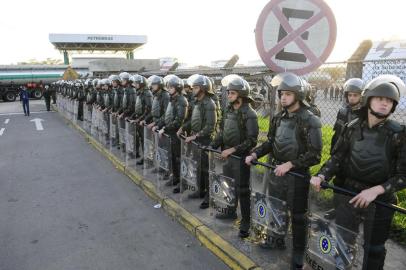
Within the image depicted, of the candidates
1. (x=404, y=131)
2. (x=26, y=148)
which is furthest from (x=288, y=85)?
(x=26, y=148)

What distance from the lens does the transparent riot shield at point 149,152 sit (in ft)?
21.7

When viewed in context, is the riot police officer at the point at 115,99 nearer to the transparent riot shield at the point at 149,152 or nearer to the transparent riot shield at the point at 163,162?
the transparent riot shield at the point at 149,152

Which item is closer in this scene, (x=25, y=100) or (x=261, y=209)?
(x=261, y=209)

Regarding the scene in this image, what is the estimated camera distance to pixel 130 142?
26.1 ft

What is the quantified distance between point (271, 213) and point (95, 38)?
5154cm

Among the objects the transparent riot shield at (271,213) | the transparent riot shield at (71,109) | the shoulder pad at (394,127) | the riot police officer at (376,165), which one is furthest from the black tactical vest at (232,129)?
the transparent riot shield at (71,109)

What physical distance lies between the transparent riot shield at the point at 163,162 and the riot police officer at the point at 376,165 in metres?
3.25

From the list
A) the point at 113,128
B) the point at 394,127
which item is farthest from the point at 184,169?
the point at 113,128

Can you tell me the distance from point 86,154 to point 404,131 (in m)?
8.85

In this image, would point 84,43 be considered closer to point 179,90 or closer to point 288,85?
point 179,90

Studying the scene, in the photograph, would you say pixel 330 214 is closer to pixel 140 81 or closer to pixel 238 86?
pixel 238 86

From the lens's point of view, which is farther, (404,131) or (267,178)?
(267,178)

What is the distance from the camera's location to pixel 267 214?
378cm

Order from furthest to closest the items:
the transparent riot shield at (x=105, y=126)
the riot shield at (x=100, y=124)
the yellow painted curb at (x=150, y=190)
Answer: the riot shield at (x=100, y=124), the transparent riot shield at (x=105, y=126), the yellow painted curb at (x=150, y=190)
